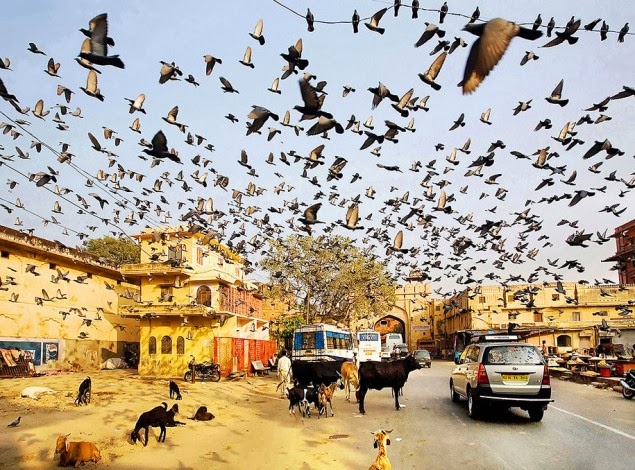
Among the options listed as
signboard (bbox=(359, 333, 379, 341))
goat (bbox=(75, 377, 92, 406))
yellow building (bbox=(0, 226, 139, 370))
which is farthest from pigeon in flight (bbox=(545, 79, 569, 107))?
signboard (bbox=(359, 333, 379, 341))

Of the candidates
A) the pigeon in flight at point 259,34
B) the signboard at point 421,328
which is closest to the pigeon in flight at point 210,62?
the pigeon in flight at point 259,34

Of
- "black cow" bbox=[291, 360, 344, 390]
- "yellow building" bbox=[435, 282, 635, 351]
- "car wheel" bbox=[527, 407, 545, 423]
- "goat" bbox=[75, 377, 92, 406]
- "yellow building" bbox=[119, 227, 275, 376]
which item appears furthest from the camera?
"yellow building" bbox=[435, 282, 635, 351]

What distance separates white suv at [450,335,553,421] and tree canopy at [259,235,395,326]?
26.6m

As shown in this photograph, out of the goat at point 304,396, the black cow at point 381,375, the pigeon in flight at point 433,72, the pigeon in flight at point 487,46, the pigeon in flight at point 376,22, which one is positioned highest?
the pigeon in flight at point 376,22

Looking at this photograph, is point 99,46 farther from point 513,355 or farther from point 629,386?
point 629,386

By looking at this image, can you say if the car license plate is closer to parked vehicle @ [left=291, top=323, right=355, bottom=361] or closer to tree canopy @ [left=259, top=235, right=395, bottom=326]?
parked vehicle @ [left=291, top=323, right=355, bottom=361]

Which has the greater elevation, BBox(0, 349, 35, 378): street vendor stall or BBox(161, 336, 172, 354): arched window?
BBox(161, 336, 172, 354): arched window

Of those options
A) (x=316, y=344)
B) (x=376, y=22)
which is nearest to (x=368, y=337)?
(x=316, y=344)

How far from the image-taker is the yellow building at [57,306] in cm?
3111

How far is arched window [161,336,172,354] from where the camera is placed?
34.1m

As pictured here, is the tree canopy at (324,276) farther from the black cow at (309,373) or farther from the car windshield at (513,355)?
the car windshield at (513,355)

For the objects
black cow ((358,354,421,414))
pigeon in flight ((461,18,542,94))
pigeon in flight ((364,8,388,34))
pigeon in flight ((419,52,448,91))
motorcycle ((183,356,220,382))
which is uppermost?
pigeon in flight ((364,8,388,34))

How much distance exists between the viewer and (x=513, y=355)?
13031 millimetres

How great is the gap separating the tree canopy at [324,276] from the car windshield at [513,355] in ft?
87.1
